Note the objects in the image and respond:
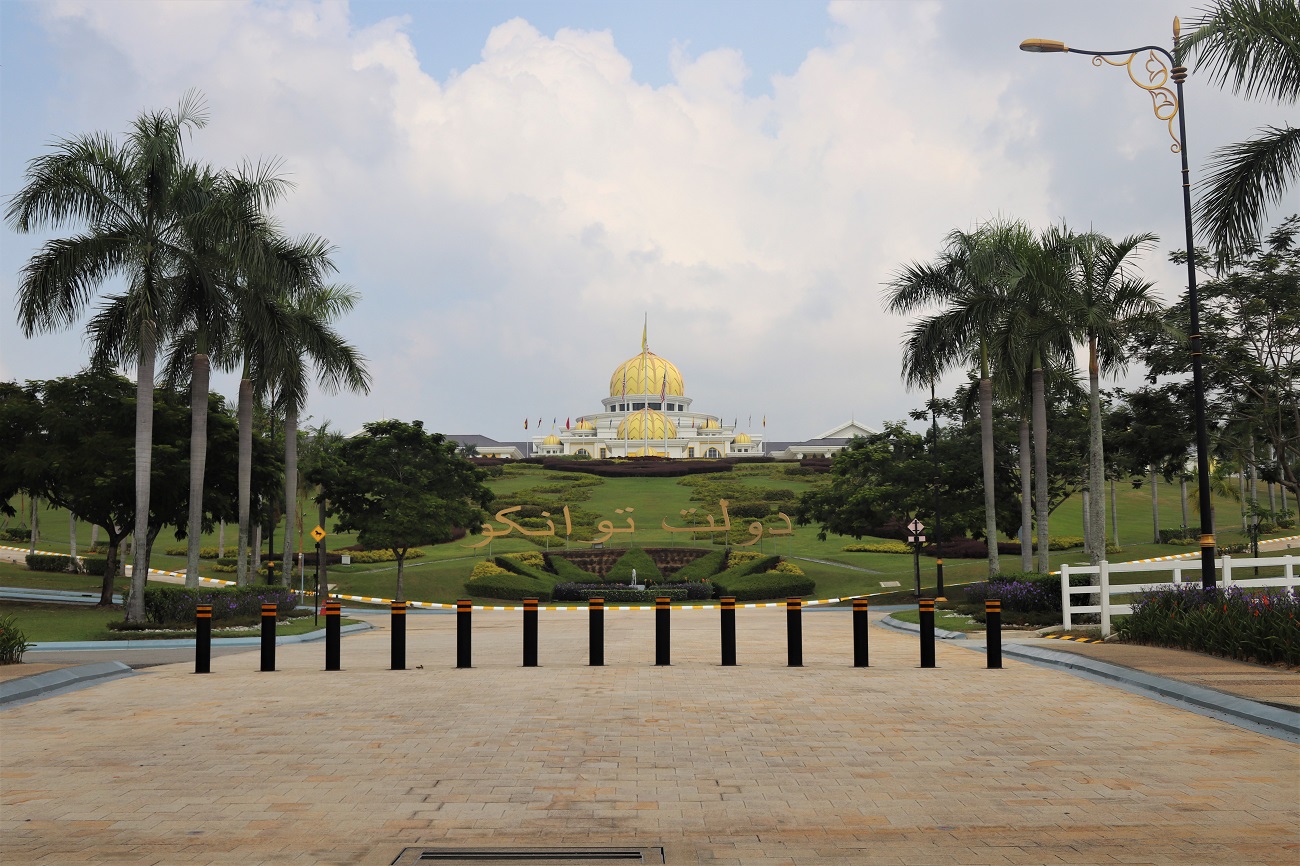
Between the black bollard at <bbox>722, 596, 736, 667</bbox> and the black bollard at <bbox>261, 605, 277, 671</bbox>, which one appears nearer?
the black bollard at <bbox>261, 605, 277, 671</bbox>

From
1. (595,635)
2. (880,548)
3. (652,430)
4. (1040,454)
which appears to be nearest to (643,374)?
(652,430)

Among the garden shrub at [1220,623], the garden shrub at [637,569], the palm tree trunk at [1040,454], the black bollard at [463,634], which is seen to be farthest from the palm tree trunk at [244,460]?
the palm tree trunk at [1040,454]

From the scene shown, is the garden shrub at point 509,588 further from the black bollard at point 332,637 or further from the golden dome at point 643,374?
the golden dome at point 643,374

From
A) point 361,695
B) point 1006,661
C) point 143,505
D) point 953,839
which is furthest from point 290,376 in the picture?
point 953,839

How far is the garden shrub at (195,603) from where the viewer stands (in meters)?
23.2

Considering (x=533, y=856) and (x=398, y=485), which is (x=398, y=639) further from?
(x=398, y=485)

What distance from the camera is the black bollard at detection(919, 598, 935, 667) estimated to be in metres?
13.8

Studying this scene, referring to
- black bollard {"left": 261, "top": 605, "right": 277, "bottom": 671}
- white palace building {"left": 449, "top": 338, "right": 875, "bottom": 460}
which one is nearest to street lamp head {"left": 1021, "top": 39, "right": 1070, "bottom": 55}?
black bollard {"left": 261, "top": 605, "right": 277, "bottom": 671}

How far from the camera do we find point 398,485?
3941 centimetres

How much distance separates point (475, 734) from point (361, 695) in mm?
2918

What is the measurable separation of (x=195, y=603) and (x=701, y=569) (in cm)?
2647

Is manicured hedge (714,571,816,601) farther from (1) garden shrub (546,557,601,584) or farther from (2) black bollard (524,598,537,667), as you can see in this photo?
(2) black bollard (524,598,537,667)

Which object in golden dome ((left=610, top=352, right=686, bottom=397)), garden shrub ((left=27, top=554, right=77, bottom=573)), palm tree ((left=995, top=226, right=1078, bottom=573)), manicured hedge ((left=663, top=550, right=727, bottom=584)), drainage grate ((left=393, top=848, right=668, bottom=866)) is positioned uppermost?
golden dome ((left=610, top=352, right=686, bottom=397))

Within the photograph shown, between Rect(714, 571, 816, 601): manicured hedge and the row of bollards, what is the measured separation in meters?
26.5
